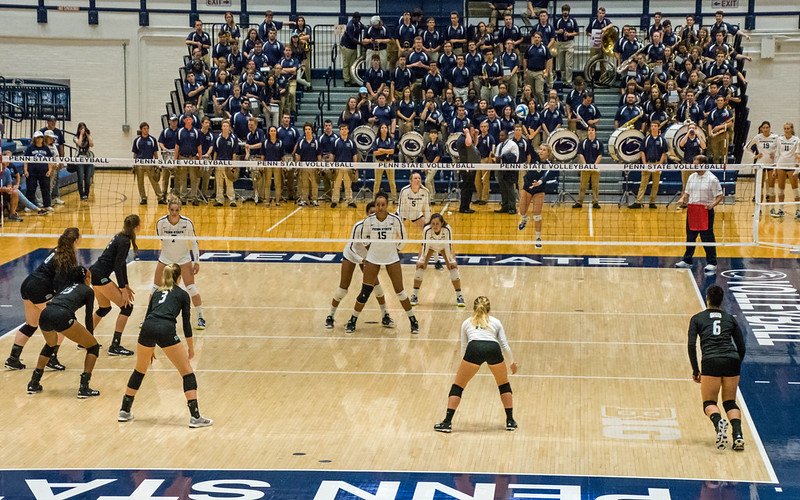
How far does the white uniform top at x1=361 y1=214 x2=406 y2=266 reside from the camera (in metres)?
18.3

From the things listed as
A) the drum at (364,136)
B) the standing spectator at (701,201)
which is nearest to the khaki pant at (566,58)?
the drum at (364,136)

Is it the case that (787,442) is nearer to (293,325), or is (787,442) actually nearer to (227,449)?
(227,449)

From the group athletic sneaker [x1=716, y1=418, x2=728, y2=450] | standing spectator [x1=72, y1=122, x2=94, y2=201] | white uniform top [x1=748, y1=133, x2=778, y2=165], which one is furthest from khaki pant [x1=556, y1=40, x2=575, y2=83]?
athletic sneaker [x1=716, y1=418, x2=728, y2=450]

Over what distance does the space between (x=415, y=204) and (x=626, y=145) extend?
11.8 m

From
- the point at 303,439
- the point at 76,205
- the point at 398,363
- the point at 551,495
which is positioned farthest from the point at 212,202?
the point at 551,495

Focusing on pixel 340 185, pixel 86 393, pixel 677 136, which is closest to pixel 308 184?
pixel 340 185

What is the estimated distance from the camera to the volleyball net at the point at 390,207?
2780 cm

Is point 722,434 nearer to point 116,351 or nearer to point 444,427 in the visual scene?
point 444,427

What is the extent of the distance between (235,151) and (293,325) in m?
13.3

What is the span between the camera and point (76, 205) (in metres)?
32.2

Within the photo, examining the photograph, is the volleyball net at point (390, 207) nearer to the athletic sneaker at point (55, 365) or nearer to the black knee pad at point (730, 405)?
the athletic sneaker at point (55, 365)

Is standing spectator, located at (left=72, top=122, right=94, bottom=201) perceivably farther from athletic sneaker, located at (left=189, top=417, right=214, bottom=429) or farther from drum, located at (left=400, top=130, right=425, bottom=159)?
athletic sneaker, located at (left=189, top=417, right=214, bottom=429)

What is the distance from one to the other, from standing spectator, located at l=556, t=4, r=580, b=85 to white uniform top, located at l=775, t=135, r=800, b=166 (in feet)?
26.8

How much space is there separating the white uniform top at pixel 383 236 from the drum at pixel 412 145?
13.5 meters
